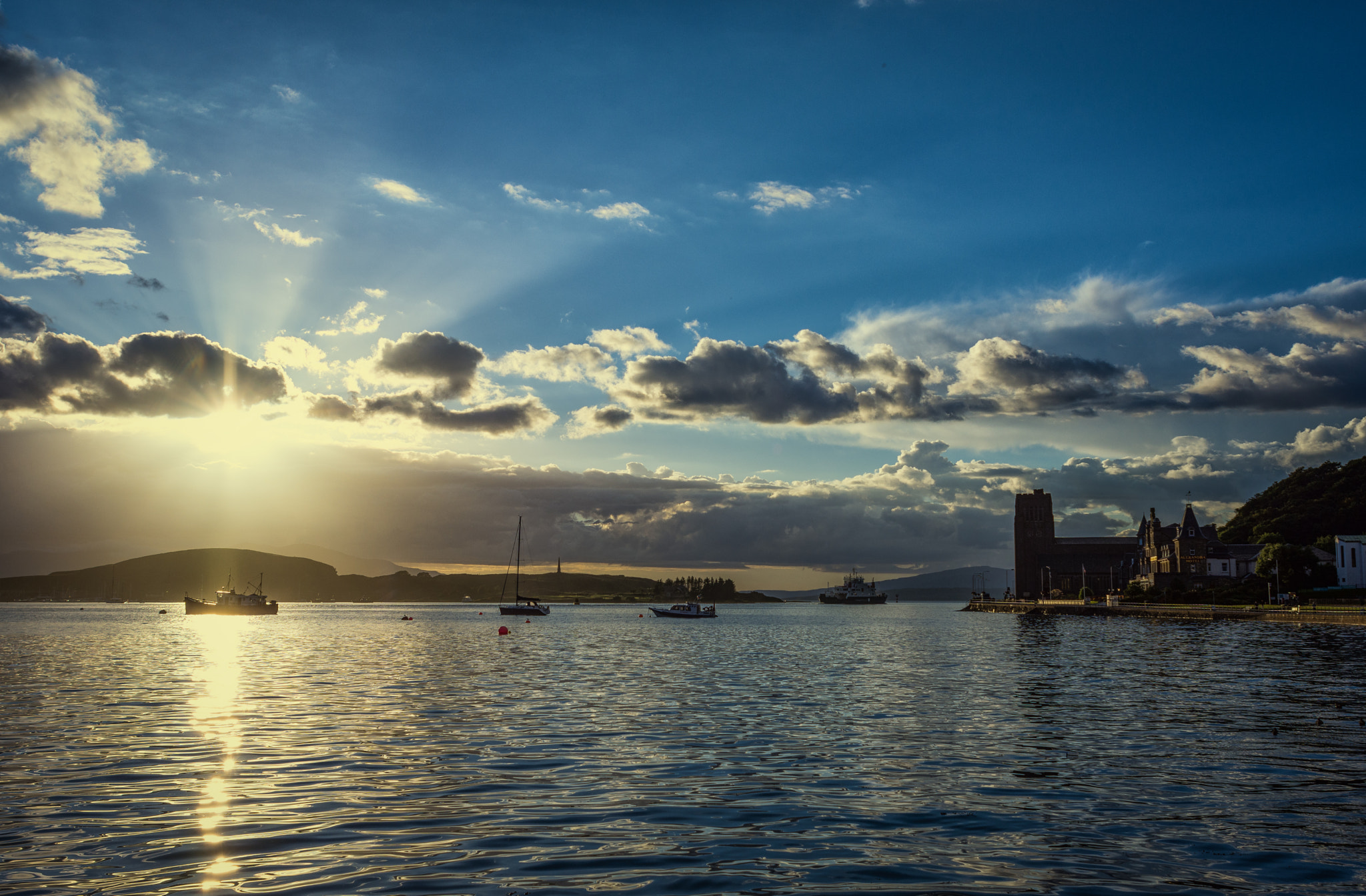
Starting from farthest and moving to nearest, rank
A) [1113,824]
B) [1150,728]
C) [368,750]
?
[1150,728]
[368,750]
[1113,824]

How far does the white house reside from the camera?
16212 cm

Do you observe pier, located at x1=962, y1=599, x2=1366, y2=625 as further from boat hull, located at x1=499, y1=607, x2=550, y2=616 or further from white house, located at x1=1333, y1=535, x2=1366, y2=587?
boat hull, located at x1=499, y1=607, x2=550, y2=616

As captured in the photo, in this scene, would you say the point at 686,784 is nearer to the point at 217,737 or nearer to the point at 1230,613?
the point at 217,737

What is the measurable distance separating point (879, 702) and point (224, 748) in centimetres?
2340

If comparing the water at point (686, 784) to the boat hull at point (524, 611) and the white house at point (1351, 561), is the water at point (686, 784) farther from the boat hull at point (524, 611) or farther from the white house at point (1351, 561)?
the white house at point (1351, 561)

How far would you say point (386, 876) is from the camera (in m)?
13.3

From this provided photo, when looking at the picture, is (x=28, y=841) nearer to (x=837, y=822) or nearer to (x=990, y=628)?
(x=837, y=822)

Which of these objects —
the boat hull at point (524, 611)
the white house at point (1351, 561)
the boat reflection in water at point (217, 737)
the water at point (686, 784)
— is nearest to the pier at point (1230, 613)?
the white house at point (1351, 561)

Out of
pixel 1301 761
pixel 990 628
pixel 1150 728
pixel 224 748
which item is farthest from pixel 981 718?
pixel 990 628

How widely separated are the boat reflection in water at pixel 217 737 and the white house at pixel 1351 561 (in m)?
176

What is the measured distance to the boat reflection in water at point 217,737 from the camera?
14.4 meters

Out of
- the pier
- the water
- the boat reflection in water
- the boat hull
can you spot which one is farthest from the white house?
the boat reflection in water

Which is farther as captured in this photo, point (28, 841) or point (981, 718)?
point (981, 718)

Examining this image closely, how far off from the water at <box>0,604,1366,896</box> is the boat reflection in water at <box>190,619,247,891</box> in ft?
0.37
